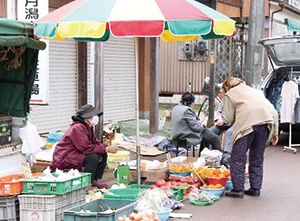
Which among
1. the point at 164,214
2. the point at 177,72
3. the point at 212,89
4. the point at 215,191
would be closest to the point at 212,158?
the point at 215,191

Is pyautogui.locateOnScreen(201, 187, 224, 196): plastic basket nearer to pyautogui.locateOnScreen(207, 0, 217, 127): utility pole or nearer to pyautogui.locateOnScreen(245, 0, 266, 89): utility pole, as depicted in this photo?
pyautogui.locateOnScreen(245, 0, 266, 89): utility pole

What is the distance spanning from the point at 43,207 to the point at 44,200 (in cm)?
8

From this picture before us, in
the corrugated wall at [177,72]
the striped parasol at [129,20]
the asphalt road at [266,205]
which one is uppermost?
the striped parasol at [129,20]

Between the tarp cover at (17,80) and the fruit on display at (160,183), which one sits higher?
the tarp cover at (17,80)

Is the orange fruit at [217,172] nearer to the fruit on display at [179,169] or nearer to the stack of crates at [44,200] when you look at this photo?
the fruit on display at [179,169]

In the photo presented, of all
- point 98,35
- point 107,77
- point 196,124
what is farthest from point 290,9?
point 98,35

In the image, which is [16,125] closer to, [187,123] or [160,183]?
[160,183]

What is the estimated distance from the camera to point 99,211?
7.43 m

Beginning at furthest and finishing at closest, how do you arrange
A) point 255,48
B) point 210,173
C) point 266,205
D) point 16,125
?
point 255,48 < point 210,173 < point 16,125 < point 266,205

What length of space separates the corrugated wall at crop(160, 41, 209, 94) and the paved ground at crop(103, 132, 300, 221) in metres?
12.3

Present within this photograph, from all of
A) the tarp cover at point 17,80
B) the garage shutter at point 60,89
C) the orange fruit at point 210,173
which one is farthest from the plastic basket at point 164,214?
the garage shutter at point 60,89

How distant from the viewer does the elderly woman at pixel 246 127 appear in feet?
28.6

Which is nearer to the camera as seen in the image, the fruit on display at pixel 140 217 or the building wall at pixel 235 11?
the fruit on display at pixel 140 217

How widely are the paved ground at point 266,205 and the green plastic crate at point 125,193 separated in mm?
598
